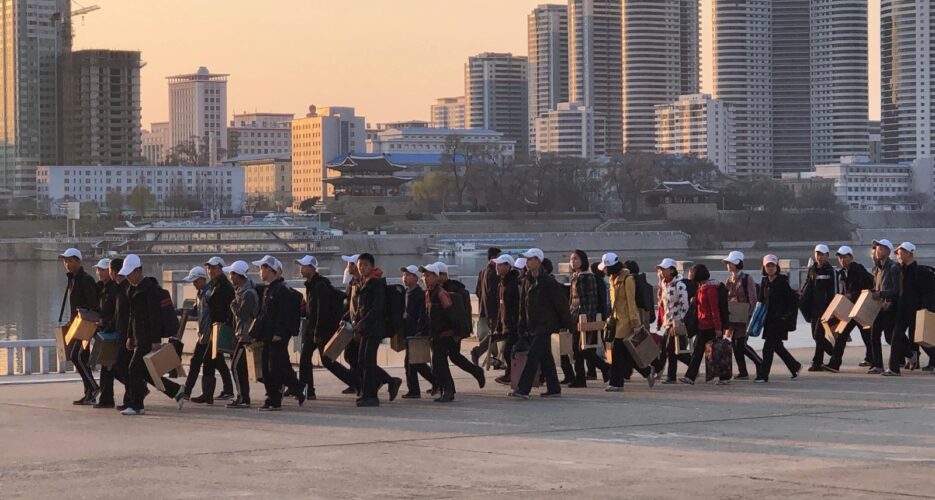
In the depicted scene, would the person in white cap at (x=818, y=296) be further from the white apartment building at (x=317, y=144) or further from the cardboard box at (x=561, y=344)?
the white apartment building at (x=317, y=144)

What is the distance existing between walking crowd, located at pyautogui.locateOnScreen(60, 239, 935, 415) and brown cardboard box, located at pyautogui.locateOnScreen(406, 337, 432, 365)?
0.04 feet

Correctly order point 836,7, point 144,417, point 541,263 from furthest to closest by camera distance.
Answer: point 836,7
point 541,263
point 144,417

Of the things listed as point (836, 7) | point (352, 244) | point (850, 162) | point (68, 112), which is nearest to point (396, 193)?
point (352, 244)

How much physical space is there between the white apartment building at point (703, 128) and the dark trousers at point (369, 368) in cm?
18064

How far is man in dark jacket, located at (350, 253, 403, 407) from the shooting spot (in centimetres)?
1374

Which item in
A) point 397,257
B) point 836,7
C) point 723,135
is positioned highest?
point 836,7

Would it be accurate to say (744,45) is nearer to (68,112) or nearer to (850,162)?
(850,162)

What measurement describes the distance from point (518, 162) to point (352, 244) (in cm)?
3752

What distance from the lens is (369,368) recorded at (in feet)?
45.1

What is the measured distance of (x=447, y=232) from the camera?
122188 millimetres

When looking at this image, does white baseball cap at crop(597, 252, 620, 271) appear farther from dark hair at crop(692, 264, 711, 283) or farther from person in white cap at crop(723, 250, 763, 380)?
person in white cap at crop(723, 250, 763, 380)

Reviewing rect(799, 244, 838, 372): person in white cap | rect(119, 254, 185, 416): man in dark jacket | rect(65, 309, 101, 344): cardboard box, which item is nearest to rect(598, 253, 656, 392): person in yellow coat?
rect(799, 244, 838, 372): person in white cap

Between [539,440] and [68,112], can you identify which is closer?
[539,440]

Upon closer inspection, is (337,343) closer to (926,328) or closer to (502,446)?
(502,446)
